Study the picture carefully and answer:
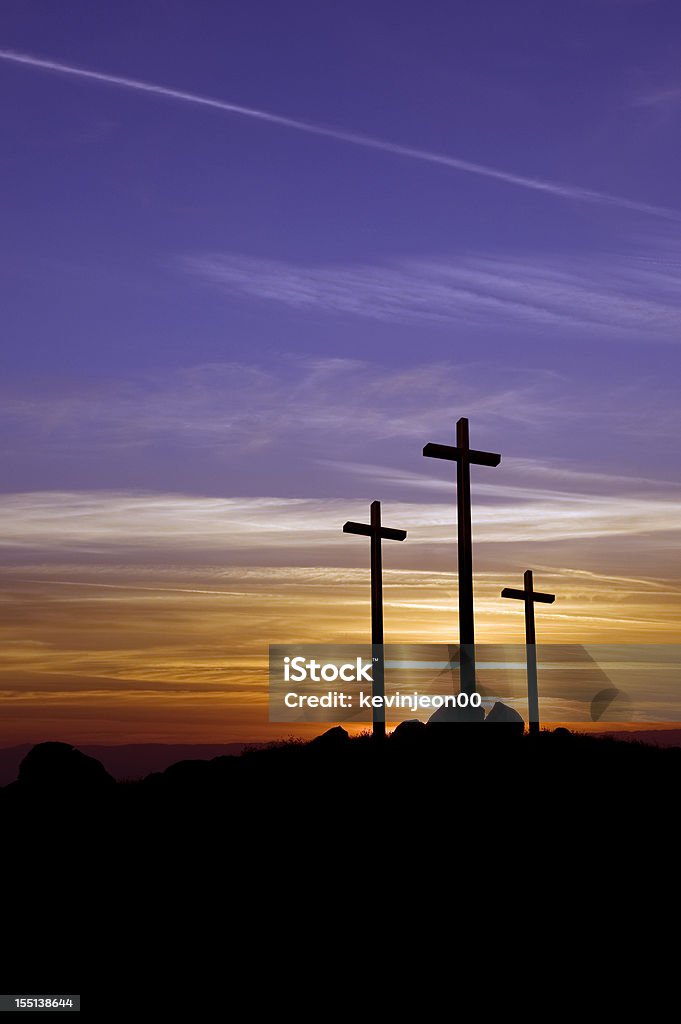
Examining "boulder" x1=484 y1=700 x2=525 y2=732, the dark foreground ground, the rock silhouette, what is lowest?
the dark foreground ground

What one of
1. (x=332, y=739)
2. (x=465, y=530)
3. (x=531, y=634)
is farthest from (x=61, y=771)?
(x=531, y=634)

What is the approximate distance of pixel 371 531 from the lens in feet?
94.6

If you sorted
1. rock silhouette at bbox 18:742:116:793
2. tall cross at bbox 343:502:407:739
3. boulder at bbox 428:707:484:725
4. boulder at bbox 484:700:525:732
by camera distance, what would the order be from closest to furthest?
rock silhouette at bbox 18:742:116:793 < boulder at bbox 428:707:484:725 < boulder at bbox 484:700:525:732 < tall cross at bbox 343:502:407:739

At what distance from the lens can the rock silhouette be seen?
73.0 feet

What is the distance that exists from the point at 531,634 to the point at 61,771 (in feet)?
59.3

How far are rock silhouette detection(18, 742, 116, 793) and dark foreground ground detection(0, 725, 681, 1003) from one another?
0.22ft

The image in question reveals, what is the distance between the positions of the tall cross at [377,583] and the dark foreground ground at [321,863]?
423 cm

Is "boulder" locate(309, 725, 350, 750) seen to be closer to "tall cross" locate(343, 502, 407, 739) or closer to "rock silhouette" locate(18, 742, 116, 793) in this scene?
"tall cross" locate(343, 502, 407, 739)

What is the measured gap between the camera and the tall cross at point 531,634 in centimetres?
3456

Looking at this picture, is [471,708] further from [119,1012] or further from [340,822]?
[119,1012]

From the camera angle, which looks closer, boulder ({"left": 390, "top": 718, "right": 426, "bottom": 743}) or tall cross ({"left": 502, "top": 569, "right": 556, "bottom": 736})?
boulder ({"left": 390, "top": 718, "right": 426, "bottom": 743})

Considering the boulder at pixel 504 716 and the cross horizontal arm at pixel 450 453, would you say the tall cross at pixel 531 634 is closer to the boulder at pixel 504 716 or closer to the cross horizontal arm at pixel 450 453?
the boulder at pixel 504 716

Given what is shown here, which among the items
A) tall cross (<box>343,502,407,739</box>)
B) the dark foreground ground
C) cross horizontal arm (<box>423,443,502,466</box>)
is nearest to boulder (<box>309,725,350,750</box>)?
tall cross (<box>343,502,407,739</box>)

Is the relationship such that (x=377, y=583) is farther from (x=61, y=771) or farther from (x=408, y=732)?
(x=61, y=771)
